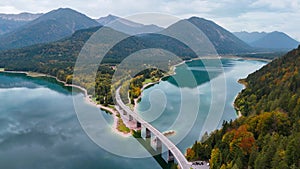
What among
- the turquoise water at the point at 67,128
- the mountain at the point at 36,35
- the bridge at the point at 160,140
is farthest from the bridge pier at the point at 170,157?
the mountain at the point at 36,35

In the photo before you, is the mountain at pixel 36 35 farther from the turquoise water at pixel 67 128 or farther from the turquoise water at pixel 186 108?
the turquoise water at pixel 186 108

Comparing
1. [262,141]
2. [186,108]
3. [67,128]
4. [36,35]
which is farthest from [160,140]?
[36,35]

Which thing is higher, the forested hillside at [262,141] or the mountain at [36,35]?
the mountain at [36,35]

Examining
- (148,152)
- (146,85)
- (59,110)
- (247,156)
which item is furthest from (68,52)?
(247,156)

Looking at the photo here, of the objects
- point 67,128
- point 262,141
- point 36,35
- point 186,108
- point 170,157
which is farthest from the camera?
point 36,35

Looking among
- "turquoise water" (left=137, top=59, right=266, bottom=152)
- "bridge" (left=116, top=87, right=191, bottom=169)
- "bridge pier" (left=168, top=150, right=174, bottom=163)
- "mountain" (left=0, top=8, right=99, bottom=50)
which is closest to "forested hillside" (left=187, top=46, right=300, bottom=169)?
"bridge" (left=116, top=87, right=191, bottom=169)

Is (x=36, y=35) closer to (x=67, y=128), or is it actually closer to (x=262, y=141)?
(x=67, y=128)

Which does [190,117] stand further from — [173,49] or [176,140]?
[173,49]

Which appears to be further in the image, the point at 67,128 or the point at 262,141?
the point at 67,128
